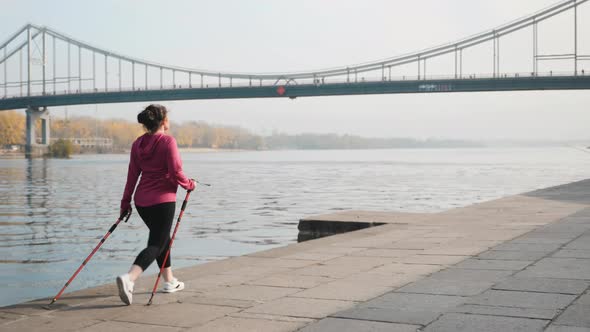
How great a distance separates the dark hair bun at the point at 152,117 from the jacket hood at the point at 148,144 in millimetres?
61

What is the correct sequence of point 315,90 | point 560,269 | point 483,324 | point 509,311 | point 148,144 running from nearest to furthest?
point 483,324, point 509,311, point 148,144, point 560,269, point 315,90

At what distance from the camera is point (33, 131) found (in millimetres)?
97812

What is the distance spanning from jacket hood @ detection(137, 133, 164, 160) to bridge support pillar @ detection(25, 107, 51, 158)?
93381mm

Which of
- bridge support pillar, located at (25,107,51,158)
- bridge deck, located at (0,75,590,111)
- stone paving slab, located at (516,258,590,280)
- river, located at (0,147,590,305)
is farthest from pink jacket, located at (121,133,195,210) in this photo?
bridge support pillar, located at (25,107,51,158)

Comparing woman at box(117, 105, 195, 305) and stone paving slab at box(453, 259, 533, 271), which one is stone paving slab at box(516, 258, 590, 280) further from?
woman at box(117, 105, 195, 305)

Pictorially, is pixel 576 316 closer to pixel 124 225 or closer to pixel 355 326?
pixel 355 326

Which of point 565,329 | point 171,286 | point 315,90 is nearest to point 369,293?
point 171,286

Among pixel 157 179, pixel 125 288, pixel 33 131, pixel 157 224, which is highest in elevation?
pixel 33 131

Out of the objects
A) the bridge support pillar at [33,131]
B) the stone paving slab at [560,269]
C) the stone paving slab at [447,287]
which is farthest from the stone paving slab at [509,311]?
the bridge support pillar at [33,131]

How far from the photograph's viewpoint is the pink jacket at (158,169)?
19.7 feet

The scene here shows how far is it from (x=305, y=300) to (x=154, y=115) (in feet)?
6.18

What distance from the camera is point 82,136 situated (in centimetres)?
18012

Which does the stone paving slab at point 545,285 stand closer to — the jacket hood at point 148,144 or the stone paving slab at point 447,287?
the stone paving slab at point 447,287

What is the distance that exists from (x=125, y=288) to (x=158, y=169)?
101cm
